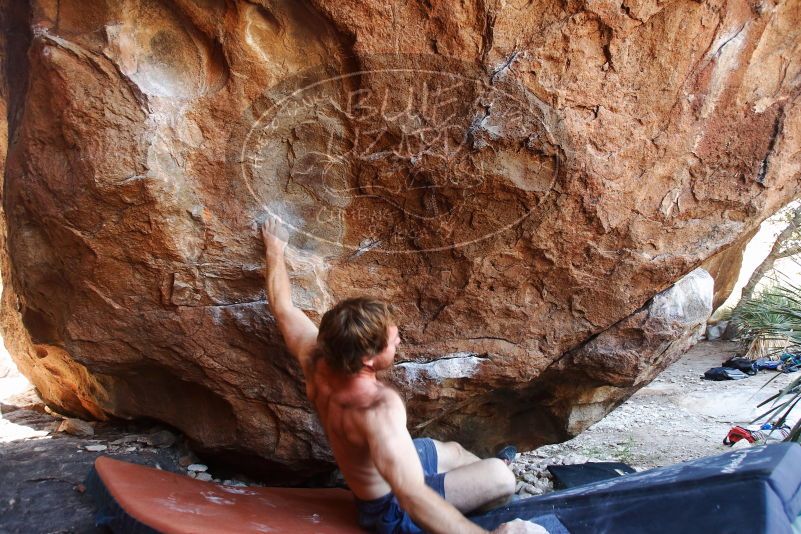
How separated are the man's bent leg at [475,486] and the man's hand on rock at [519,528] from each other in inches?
15.7

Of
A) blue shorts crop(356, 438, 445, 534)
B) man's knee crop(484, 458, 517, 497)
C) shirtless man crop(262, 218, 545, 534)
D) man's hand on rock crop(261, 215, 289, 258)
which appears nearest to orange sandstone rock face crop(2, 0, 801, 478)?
man's hand on rock crop(261, 215, 289, 258)

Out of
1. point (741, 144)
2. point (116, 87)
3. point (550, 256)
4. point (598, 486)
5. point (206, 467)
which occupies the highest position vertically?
point (116, 87)

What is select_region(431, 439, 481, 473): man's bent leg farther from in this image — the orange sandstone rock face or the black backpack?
the black backpack

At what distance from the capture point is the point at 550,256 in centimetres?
279

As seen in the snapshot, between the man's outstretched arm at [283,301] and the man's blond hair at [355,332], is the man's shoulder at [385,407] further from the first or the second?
the man's outstretched arm at [283,301]

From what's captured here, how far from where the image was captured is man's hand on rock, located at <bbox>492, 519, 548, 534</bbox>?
1.99m

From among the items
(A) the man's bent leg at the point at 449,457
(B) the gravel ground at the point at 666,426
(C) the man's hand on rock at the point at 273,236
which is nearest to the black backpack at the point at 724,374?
(B) the gravel ground at the point at 666,426

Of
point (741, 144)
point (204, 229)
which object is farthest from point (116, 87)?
point (741, 144)

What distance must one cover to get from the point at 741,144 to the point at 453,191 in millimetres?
1339

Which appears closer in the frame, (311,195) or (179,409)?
(311,195)

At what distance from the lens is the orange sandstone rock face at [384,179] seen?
239 centimetres

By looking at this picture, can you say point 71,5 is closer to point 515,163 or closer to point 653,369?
point 515,163

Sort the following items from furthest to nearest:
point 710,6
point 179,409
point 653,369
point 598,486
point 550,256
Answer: point 653,369 → point 179,409 → point 550,256 → point 710,6 → point 598,486

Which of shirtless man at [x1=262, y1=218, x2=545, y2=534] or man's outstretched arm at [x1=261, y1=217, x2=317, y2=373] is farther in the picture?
man's outstretched arm at [x1=261, y1=217, x2=317, y2=373]
